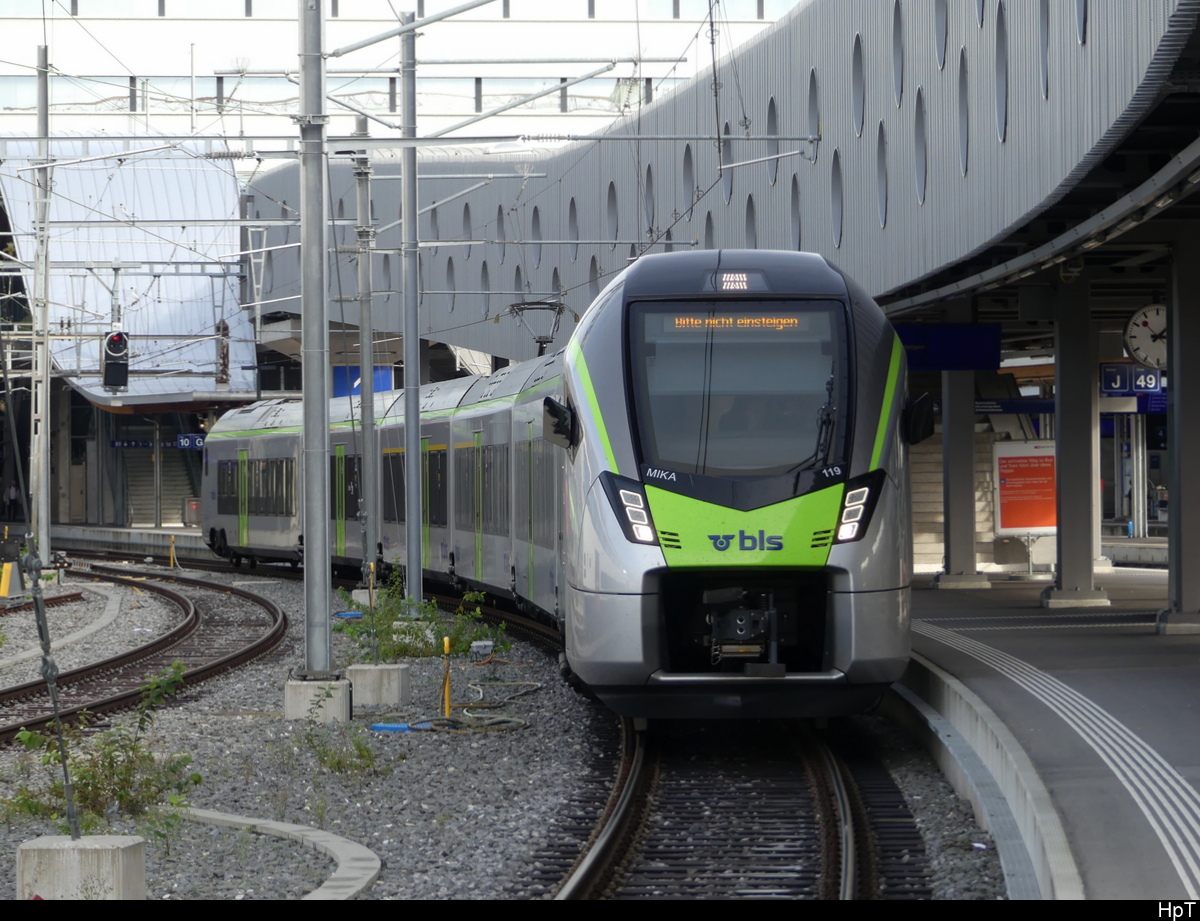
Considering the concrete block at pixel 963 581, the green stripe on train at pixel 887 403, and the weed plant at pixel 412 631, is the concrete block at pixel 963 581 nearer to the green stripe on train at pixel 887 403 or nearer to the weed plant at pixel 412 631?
the weed plant at pixel 412 631

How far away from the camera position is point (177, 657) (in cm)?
1955

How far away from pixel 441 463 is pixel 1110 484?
34.7m

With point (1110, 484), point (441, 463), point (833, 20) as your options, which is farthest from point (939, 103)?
point (1110, 484)

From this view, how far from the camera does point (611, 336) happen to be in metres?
10.9

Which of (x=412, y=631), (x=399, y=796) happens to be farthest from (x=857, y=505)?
(x=412, y=631)

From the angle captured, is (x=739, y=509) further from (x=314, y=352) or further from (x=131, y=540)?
(x=131, y=540)

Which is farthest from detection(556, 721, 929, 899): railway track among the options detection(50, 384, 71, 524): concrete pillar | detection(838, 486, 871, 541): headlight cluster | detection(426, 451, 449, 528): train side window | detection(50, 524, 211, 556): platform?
detection(50, 384, 71, 524): concrete pillar

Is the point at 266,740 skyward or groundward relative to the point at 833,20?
groundward

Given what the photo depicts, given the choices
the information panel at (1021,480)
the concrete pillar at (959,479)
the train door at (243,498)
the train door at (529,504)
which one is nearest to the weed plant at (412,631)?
the train door at (529,504)

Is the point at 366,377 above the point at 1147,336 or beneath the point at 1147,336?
beneath

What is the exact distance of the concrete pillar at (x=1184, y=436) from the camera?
14.8 m

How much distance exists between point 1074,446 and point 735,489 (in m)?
9.23

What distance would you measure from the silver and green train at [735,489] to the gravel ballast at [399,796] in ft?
3.24

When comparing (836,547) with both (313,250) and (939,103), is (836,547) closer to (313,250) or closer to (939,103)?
(313,250)
